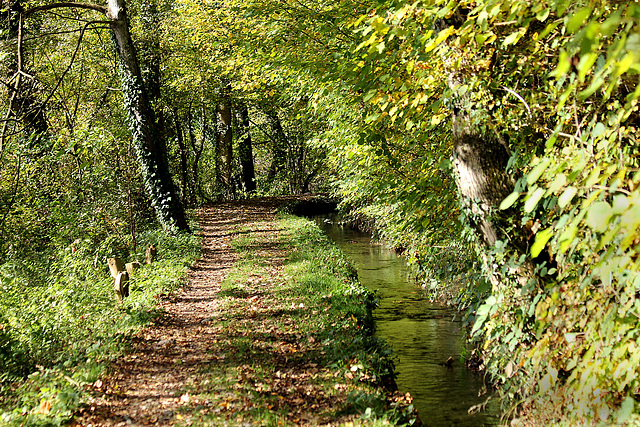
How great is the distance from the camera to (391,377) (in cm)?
582

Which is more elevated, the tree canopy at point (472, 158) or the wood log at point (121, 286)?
the tree canopy at point (472, 158)

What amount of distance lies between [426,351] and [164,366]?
3907 mm

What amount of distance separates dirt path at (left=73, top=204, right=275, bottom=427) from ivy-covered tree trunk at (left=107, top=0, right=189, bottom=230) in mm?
5128

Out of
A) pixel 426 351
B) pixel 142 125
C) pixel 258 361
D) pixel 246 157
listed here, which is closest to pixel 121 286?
pixel 258 361

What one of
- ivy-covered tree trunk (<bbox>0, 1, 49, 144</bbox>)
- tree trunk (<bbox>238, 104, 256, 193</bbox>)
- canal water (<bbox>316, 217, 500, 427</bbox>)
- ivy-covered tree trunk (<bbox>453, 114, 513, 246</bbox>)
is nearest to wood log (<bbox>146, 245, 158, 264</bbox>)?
ivy-covered tree trunk (<bbox>0, 1, 49, 144</bbox>)

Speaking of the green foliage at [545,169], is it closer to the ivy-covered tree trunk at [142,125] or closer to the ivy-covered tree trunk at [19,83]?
the ivy-covered tree trunk at [19,83]

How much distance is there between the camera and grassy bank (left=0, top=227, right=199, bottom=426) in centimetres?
490

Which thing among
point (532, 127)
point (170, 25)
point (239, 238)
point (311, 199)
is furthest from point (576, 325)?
point (311, 199)

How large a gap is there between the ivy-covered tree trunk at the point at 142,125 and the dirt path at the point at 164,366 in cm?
513

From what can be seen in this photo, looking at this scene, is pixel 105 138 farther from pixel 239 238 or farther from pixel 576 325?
pixel 576 325

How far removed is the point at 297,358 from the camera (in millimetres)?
6113

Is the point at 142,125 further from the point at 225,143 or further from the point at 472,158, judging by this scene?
the point at 472,158

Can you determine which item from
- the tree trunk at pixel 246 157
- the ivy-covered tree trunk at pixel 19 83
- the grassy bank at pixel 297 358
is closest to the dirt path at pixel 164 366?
the grassy bank at pixel 297 358

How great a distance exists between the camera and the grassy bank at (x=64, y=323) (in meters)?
4.90
